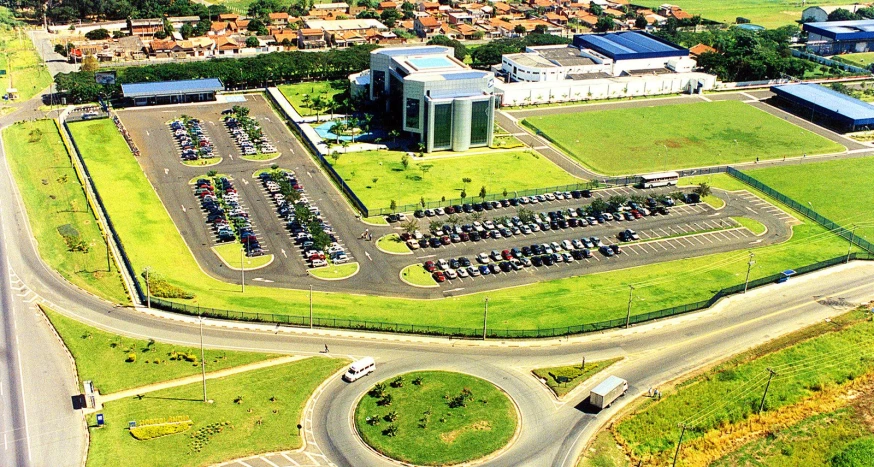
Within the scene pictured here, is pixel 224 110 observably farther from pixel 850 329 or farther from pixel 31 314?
pixel 850 329

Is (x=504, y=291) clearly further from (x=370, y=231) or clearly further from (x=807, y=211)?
(x=807, y=211)

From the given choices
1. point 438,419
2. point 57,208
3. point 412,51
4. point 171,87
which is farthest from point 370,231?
point 171,87

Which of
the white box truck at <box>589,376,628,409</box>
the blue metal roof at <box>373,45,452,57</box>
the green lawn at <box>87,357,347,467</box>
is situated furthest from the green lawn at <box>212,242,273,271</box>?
the blue metal roof at <box>373,45,452,57</box>

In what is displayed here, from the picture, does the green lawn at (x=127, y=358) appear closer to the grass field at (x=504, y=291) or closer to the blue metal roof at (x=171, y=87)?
the grass field at (x=504, y=291)

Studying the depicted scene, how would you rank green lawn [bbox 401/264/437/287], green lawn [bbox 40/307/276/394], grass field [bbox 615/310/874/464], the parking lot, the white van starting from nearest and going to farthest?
1. grass field [bbox 615/310/874/464]
2. green lawn [bbox 40/307/276/394]
3. the white van
4. green lawn [bbox 401/264/437/287]
5. the parking lot

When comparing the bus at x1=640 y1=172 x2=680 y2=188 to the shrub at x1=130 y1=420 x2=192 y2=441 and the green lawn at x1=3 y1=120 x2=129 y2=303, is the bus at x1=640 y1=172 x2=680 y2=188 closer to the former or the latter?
the green lawn at x1=3 y1=120 x2=129 y2=303

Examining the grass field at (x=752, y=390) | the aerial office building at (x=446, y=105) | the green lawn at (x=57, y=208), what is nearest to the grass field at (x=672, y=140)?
the aerial office building at (x=446, y=105)

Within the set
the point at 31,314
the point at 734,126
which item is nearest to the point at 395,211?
the point at 31,314
